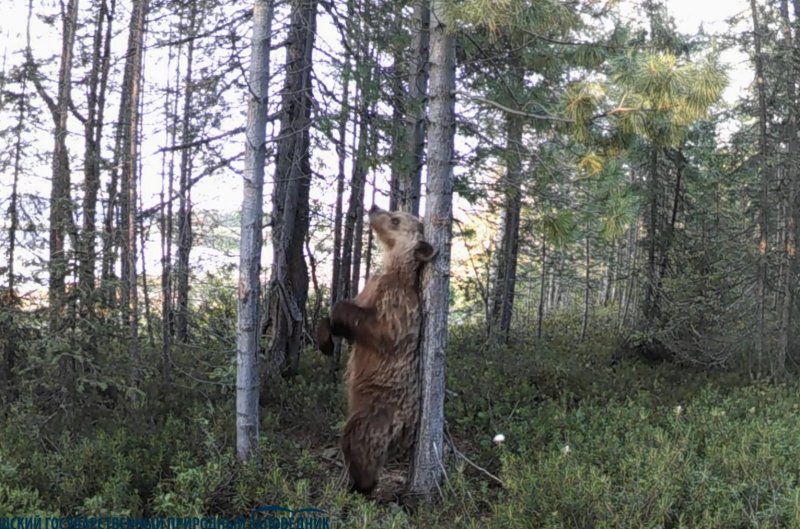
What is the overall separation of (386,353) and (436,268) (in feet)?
3.28

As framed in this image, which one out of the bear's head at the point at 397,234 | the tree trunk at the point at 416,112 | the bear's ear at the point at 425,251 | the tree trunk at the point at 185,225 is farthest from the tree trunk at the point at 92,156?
the tree trunk at the point at 416,112

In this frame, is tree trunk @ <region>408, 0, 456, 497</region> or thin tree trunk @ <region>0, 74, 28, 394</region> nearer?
tree trunk @ <region>408, 0, 456, 497</region>

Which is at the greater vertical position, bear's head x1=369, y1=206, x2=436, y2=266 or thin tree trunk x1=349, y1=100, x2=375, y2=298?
thin tree trunk x1=349, y1=100, x2=375, y2=298

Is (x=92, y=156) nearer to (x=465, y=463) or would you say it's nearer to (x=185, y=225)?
(x=185, y=225)

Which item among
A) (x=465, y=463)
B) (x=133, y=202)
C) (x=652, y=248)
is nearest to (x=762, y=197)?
(x=652, y=248)

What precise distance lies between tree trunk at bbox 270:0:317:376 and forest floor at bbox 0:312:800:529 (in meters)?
0.78

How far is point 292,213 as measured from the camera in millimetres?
8805

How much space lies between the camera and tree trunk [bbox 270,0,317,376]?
8234mm

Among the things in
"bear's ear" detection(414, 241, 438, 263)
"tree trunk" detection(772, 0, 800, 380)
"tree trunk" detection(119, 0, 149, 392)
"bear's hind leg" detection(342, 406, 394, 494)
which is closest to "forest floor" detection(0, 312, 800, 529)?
"bear's hind leg" detection(342, 406, 394, 494)

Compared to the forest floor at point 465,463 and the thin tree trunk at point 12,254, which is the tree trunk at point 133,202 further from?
the thin tree trunk at point 12,254

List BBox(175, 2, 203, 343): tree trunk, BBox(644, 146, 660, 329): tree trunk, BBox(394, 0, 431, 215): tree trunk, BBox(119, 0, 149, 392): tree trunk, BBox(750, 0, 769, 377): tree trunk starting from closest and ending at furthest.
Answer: BBox(119, 0, 149, 392): tree trunk
BBox(175, 2, 203, 343): tree trunk
BBox(394, 0, 431, 215): tree trunk
BBox(750, 0, 769, 377): tree trunk
BBox(644, 146, 660, 329): tree trunk

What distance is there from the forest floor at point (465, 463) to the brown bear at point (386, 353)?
0.52m

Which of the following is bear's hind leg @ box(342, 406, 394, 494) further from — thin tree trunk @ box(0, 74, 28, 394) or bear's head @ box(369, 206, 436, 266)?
thin tree trunk @ box(0, 74, 28, 394)

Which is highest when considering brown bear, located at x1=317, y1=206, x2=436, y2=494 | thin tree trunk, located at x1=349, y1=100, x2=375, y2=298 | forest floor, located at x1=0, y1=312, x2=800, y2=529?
thin tree trunk, located at x1=349, y1=100, x2=375, y2=298
